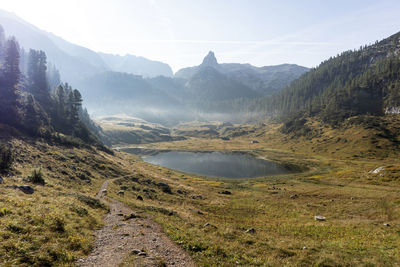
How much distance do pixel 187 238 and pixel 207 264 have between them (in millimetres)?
4686

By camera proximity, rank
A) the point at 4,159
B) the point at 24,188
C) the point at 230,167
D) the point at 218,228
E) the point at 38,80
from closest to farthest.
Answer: the point at 24,188, the point at 218,228, the point at 4,159, the point at 230,167, the point at 38,80

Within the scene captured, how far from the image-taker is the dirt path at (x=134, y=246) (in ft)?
41.7

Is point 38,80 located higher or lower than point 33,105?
higher

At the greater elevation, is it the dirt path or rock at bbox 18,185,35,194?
rock at bbox 18,185,35,194

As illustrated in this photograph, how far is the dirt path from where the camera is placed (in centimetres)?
1270

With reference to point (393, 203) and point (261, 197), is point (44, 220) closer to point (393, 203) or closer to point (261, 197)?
point (261, 197)

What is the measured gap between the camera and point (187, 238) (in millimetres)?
17547

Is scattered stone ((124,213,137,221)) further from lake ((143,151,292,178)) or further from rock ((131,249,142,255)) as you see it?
lake ((143,151,292,178))

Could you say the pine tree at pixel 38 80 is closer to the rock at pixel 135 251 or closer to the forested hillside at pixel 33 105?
the forested hillside at pixel 33 105

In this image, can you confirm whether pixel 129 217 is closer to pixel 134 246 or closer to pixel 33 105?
pixel 134 246

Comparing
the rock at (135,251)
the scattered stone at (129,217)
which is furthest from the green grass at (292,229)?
the rock at (135,251)

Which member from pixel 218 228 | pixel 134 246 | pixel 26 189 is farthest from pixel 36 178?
pixel 218 228

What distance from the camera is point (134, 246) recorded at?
601 inches

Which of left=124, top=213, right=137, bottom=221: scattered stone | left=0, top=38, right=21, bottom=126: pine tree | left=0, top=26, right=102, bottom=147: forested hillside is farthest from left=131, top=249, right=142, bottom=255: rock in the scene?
left=0, top=38, right=21, bottom=126: pine tree
